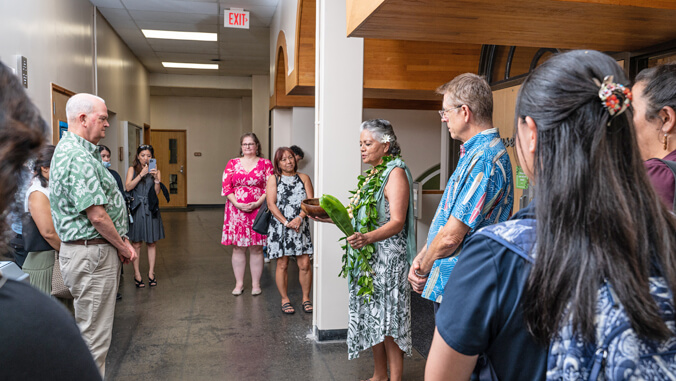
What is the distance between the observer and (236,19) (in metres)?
7.57

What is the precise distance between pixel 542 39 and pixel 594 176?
205 centimetres

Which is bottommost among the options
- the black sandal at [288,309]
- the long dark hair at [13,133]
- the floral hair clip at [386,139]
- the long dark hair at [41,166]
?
the black sandal at [288,309]

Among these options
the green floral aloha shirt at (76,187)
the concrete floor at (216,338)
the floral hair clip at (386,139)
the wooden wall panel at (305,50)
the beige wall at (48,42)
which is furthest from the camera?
the wooden wall panel at (305,50)

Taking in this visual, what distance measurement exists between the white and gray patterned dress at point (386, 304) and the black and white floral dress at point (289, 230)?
177 cm

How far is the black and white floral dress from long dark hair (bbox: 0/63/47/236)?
13.0ft

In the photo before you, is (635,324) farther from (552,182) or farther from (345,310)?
(345,310)

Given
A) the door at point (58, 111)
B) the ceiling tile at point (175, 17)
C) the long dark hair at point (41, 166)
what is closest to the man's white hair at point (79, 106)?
the long dark hair at point (41, 166)

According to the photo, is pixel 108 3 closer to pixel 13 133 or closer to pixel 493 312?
pixel 13 133

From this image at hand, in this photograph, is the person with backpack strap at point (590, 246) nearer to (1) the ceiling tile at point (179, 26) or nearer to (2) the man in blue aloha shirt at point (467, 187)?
(2) the man in blue aloha shirt at point (467, 187)

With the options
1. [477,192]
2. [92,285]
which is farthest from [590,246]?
[92,285]

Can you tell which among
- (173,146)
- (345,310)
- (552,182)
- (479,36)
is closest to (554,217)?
(552,182)

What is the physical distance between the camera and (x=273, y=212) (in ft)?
15.3

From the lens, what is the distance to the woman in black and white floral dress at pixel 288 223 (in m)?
4.70

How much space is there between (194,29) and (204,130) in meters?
7.18
